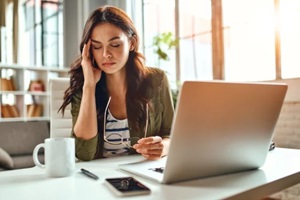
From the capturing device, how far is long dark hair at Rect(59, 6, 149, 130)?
3.67 ft

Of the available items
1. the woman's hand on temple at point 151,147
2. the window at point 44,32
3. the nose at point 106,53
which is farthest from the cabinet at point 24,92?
the woman's hand on temple at point 151,147

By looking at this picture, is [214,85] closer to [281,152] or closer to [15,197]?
[15,197]

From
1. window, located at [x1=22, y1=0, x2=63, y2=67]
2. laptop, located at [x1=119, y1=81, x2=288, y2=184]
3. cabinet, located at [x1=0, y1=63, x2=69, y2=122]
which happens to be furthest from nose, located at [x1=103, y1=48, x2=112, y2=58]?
window, located at [x1=22, y1=0, x2=63, y2=67]

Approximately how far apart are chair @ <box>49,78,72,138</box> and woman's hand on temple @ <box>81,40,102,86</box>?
0.59m

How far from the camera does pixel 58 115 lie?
1.71 meters

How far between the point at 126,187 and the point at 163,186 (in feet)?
0.26

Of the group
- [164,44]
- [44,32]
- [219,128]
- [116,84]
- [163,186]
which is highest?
[44,32]

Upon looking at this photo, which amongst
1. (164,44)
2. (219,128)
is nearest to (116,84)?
(219,128)

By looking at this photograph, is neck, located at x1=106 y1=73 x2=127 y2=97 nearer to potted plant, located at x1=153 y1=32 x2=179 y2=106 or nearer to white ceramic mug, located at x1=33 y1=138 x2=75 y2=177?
white ceramic mug, located at x1=33 y1=138 x2=75 y2=177

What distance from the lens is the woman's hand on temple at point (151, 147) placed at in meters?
0.91

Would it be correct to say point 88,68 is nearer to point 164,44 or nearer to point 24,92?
point 164,44

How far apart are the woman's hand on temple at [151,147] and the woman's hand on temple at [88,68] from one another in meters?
0.31

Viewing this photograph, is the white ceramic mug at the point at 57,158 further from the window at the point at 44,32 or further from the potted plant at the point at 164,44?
the window at the point at 44,32

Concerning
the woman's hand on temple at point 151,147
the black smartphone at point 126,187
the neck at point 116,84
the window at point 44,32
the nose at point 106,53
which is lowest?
the black smartphone at point 126,187
